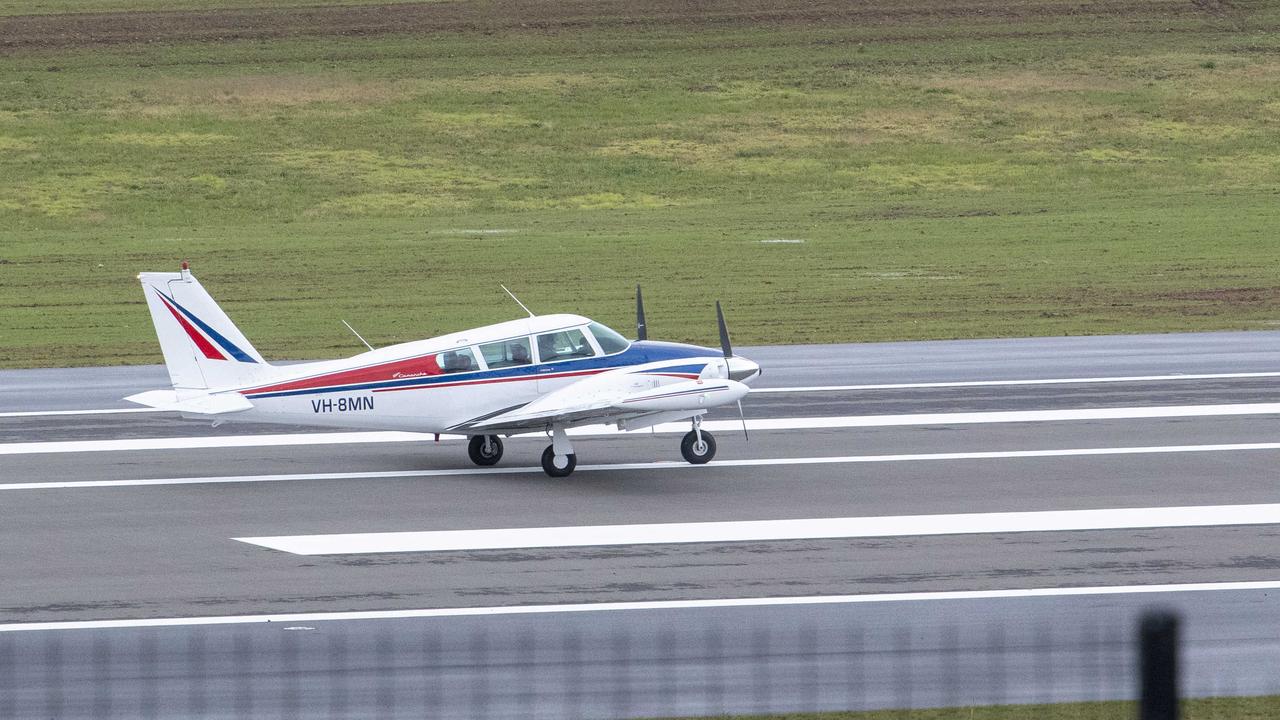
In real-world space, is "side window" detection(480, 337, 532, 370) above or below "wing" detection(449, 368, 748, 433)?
above

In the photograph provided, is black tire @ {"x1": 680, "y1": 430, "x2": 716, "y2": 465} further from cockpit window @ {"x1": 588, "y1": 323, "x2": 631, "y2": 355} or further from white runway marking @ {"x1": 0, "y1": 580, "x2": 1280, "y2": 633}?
white runway marking @ {"x1": 0, "y1": 580, "x2": 1280, "y2": 633}

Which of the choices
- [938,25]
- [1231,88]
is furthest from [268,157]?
[1231,88]

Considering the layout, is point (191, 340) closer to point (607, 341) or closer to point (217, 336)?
point (217, 336)

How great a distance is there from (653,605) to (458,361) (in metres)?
6.32

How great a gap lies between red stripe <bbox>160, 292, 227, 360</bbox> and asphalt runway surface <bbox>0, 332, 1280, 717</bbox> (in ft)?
5.76

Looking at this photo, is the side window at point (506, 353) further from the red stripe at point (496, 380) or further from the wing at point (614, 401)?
the wing at point (614, 401)

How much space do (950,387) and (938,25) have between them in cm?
4426

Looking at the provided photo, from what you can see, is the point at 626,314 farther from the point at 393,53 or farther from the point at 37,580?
the point at 393,53

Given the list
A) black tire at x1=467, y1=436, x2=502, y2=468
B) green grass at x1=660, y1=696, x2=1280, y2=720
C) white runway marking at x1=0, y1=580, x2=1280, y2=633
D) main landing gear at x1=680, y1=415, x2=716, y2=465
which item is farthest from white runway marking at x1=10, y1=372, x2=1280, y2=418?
green grass at x1=660, y1=696, x2=1280, y2=720

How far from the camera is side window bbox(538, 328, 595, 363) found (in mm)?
20672

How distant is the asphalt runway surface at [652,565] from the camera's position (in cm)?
1282

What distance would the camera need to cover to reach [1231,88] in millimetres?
60656

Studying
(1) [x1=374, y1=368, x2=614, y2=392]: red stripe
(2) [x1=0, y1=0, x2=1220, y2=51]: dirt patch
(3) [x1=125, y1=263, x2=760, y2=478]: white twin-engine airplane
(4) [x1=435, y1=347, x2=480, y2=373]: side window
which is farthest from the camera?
(2) [x1=0, y1=0, x2=1220, y2=51]: dirt patch

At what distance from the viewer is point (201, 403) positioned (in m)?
19.7
